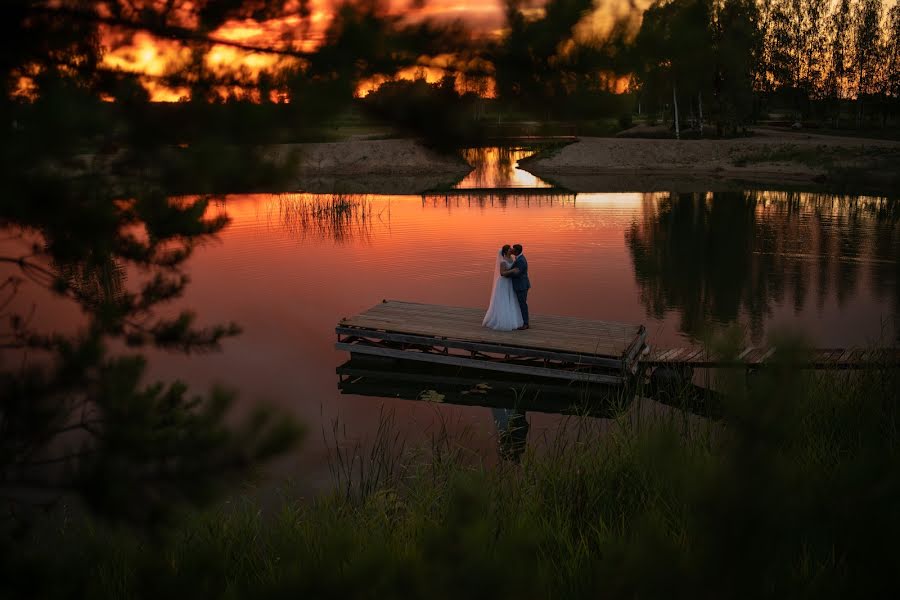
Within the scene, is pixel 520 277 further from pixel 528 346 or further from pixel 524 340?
pixel 528 346

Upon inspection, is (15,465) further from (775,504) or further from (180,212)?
(775,504)

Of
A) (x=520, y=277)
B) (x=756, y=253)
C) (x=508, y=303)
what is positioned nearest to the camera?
(x=520, y=277)

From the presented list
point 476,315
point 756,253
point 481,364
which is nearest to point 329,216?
point 756,253

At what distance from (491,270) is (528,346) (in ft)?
30.6

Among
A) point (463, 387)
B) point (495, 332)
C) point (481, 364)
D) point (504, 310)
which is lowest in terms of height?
point (463, 387)

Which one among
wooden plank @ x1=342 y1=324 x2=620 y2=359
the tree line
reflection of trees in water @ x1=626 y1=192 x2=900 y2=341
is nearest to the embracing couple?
wooden plank @ x1=342 y1=324 x2=620 y2=359

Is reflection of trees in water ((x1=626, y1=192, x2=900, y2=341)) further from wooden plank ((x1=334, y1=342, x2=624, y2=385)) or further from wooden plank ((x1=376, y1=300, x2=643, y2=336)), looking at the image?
wooden plank ((x1=334, y1=342, x2=624, y2=385))

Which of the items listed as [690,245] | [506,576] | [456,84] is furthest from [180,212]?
[690,245]

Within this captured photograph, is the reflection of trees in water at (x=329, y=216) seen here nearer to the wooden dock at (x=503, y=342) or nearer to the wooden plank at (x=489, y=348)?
the wooden dock at (x=503, y=342)

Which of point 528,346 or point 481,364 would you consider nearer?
point 528,346

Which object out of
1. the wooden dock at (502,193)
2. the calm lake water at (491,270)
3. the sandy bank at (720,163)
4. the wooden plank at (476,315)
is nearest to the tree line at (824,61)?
the sandy bank at (720,163)

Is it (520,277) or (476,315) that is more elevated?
(520,277)

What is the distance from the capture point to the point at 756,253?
87.3ft

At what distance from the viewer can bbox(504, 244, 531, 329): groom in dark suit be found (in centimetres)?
1539
